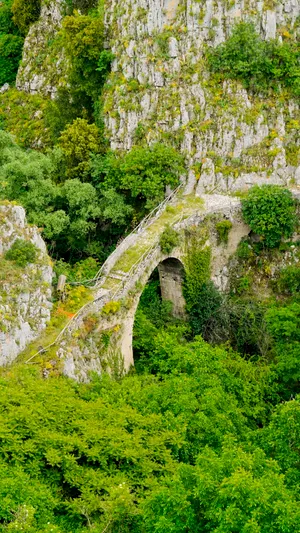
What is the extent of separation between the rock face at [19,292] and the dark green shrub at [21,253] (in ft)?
0.70

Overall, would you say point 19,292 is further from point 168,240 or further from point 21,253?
point 168,240

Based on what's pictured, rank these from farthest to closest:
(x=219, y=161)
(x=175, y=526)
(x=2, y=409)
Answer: (x=219, y=161)
(x=2, y=409)
(x=175, y=526)

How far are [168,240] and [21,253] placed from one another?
9172 millimetres

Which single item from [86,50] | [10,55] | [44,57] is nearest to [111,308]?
[86,50]

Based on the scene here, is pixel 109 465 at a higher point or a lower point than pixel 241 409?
higher

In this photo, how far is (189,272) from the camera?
131ft

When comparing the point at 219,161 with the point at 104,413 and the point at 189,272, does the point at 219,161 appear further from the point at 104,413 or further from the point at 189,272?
the point at 104,413

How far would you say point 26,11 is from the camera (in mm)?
53656

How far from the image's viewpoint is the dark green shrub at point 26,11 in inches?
2101

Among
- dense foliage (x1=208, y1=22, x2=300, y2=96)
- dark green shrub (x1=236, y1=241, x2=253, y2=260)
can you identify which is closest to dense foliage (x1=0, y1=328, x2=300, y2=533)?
dark green shrub (x1=236, y1=241, x2=253, y2=260)

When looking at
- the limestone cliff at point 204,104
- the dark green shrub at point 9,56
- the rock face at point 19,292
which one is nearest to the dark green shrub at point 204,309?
the limestone cliff at point 204,104

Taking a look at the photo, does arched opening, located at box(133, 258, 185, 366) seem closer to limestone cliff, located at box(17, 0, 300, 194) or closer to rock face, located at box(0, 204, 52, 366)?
limestone cliff, located at box(17, 0, 300, 194)

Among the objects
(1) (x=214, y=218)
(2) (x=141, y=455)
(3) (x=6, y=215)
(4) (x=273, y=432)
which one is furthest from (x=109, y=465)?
(1) (x=214, y=218)

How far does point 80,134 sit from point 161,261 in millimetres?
10190
